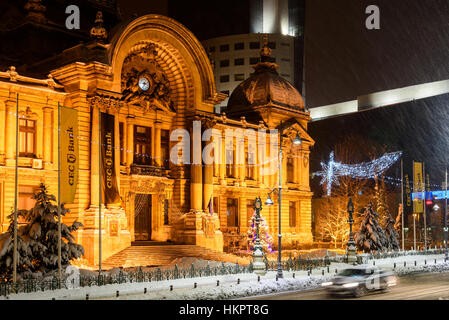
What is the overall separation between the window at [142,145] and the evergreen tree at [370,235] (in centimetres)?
1914

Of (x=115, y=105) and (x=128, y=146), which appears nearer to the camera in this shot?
(x=115, y=105)

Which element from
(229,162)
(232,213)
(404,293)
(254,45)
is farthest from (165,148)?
(254,45)

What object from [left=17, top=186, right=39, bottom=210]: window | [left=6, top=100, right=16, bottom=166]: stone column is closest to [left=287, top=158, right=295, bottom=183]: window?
[left=17, top=186, right=39, bottom=210]: window

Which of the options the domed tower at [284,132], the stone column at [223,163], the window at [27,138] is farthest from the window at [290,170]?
the window at [27,138]

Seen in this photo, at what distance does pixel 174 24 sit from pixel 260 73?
60.7 feet

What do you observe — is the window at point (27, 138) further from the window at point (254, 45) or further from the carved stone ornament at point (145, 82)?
the window at point (254, 45)

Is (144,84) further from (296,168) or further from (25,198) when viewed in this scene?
(296,168)

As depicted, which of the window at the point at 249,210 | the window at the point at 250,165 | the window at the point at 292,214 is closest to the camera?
the window at the point at 249,210

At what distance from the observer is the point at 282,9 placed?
119438mm

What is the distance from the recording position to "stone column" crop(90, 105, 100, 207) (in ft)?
124

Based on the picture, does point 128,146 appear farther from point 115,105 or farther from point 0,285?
point 0,285

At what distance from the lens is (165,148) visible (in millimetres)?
45781

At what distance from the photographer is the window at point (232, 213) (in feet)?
173
